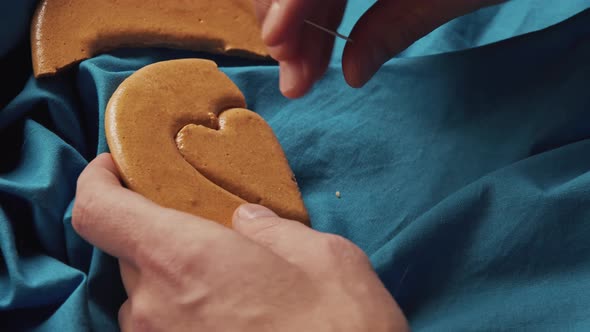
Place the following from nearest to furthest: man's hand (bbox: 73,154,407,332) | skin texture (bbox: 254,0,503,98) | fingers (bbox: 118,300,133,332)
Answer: man's hand (bbox: 73,154,407,332)
fingers (bbox: 118,300,133,332)
skin texture (bbox: 254,0,503,98)

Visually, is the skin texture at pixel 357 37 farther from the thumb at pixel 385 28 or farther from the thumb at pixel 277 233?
the thumb at pixel 277 233

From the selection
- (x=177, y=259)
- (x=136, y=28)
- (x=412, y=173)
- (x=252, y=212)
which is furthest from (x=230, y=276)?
(x=136, y=28)

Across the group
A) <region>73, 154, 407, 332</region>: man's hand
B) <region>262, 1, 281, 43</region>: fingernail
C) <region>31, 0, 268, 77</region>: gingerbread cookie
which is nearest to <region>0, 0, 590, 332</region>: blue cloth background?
<region>31, 0, 268, 77</region>: gingerbread cookie

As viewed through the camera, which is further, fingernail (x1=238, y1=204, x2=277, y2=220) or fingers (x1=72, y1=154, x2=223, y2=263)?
fingernail (x1=238, y1=204, x2=277, y2=220)

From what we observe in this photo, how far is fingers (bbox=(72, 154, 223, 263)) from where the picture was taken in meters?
0.74

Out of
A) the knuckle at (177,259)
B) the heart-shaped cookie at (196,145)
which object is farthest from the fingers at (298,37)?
the knuckle at (177,259)

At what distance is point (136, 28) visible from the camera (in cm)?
113

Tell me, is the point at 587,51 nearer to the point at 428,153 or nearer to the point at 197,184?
the point at 428,153

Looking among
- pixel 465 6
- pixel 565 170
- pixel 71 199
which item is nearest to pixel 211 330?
pixel 71 199

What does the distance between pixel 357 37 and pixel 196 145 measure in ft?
1.13

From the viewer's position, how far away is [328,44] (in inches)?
41.4

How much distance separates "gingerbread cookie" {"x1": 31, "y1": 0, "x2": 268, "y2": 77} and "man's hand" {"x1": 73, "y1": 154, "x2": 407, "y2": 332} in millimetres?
394

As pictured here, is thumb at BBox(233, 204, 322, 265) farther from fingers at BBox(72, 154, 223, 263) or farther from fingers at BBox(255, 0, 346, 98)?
fingers at BBox(255, 0, 346, 98)

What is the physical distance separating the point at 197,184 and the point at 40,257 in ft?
0.84
